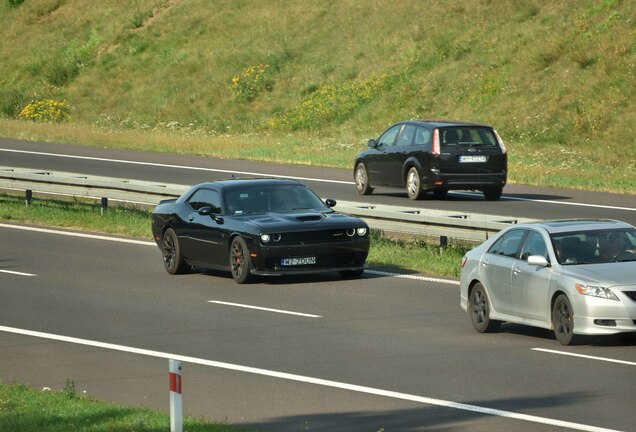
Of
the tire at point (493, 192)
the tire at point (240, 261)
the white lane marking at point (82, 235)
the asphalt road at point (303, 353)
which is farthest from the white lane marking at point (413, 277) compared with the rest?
the tire at point (493, 192)

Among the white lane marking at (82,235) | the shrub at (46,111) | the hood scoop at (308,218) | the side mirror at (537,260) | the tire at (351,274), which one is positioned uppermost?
the shrub at (46,111)

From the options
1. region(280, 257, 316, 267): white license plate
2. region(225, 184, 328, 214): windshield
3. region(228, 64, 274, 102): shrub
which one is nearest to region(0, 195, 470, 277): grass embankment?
region(225, 184, 328, 214): windshield

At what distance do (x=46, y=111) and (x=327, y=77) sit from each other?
43.6 ft

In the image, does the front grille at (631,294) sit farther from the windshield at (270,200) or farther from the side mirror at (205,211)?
the side mirror at (205,211)

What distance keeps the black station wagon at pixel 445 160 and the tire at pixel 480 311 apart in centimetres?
1476

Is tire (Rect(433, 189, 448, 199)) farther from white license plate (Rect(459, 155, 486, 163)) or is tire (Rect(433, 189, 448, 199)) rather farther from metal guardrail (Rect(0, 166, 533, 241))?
metal guardrail (Rect(0, 166, 533, 241))

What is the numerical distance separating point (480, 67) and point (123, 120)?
1779cm

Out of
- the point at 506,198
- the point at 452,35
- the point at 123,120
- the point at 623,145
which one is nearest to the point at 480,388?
the point at 506,198

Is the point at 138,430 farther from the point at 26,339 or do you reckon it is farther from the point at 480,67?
the point at 480,67

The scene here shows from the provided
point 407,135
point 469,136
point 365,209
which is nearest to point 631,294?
point 365,209

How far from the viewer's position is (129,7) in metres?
76.4

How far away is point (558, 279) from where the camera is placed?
15117mm

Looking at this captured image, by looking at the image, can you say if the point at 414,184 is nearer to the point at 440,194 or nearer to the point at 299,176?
the point at 440,194

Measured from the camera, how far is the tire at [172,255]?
21.8m
